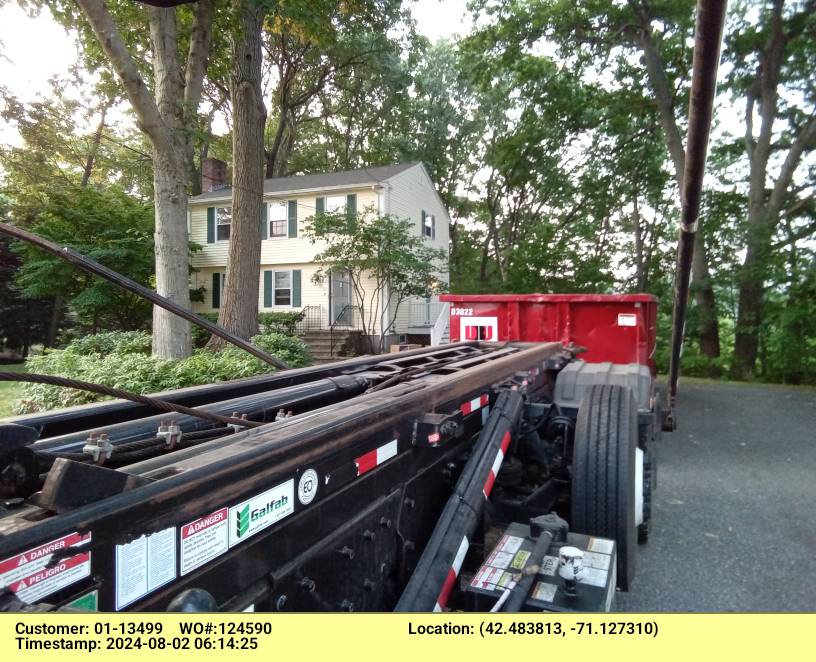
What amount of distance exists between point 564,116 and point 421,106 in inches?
610

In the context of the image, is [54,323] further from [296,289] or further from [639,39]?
[639,39]

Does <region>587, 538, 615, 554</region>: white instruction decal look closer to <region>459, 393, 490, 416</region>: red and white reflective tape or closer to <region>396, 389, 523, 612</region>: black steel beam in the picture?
<region>396, 389, 523, 612</region>: black steel beam

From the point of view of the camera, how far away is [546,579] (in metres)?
2.15

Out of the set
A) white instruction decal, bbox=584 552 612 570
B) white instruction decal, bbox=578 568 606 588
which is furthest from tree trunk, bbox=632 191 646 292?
white instruction decal, bbox=578 568 606 588

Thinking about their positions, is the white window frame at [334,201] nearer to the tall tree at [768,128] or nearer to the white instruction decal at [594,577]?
the tall tree at [768,128]

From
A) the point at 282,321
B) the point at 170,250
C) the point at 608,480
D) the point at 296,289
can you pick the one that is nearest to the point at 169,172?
the point at 170,250

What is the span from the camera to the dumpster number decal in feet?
24.3

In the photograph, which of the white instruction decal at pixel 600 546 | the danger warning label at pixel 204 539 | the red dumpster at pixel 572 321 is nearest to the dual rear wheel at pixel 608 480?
the white instruction decal at pixel 600 546

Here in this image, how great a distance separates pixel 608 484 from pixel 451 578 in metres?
1.26

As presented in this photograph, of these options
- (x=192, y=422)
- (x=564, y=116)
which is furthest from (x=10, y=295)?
(x=192, y=422)

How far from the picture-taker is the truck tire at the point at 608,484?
2.94 metres

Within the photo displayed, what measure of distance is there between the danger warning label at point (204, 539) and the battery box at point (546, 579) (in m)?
1.08

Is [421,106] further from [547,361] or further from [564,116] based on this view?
[547,361]

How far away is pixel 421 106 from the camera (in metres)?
31.7
